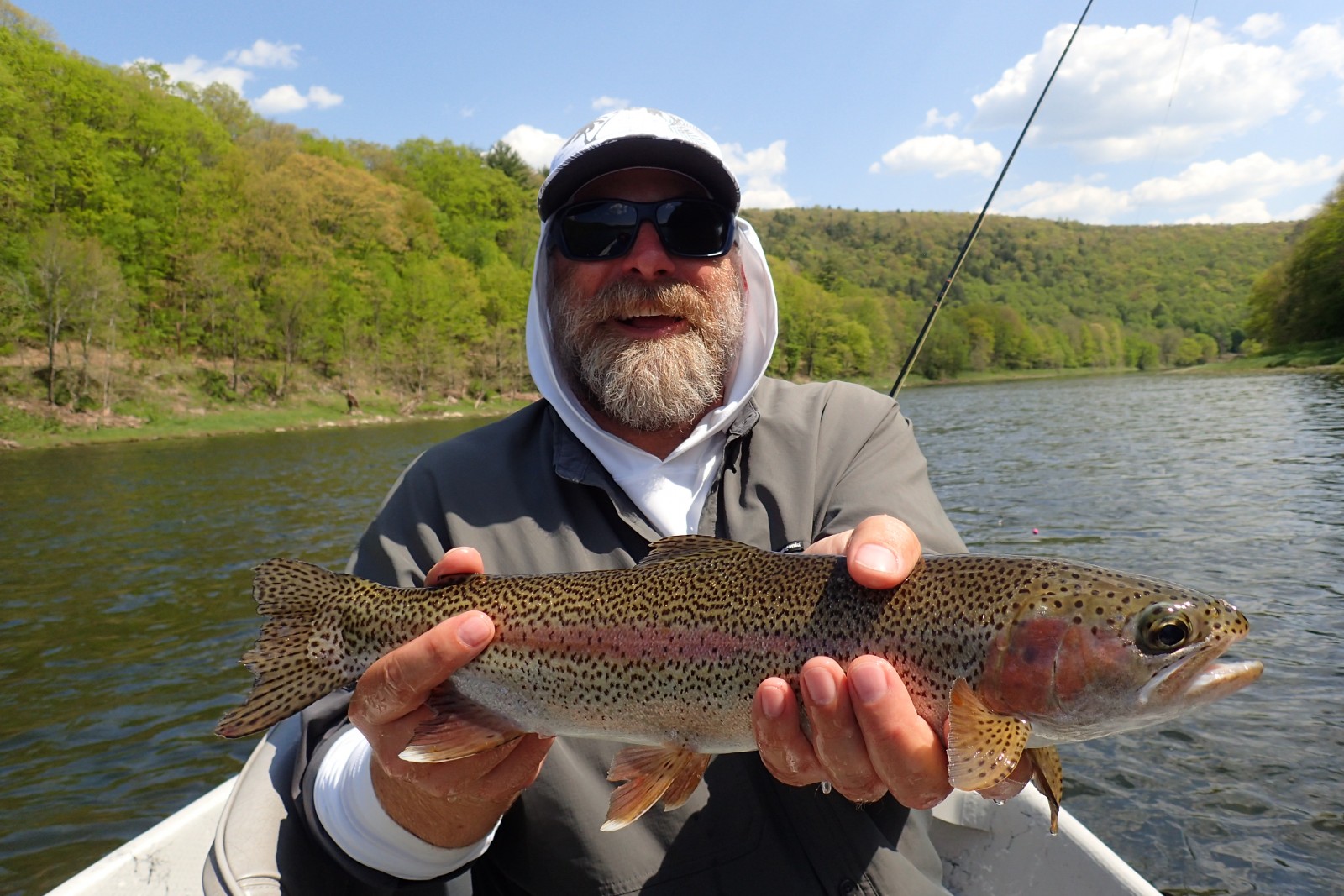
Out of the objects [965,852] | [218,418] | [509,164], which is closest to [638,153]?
[965,852]

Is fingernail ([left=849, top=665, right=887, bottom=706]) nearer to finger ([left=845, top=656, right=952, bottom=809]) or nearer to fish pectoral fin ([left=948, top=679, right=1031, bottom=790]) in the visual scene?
finger ([left=845, top=656, right=952, bottom=809])

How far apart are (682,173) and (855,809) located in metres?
2.42

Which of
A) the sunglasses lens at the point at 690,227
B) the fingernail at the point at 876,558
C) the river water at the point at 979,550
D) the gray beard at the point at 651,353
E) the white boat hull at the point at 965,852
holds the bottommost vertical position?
the river water at the point at 979,550

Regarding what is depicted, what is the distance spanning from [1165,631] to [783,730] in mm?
948

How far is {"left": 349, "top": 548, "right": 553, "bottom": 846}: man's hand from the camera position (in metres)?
2.21

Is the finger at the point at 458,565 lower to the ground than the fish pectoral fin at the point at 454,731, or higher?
higher

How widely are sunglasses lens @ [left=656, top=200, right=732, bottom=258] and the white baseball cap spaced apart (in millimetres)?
110

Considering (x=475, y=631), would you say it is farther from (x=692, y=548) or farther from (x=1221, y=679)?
(x=1221, y=679)

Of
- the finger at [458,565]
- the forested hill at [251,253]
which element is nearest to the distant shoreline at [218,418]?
the forested hill at [251,253]

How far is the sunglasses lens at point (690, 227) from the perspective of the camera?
3.23 meters

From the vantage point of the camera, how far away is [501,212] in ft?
288

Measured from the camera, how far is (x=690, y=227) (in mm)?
3262

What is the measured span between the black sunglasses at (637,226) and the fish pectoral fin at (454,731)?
1.78 m

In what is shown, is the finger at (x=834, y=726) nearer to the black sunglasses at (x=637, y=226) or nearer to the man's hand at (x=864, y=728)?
the man's hand at (x=864, y=728)
